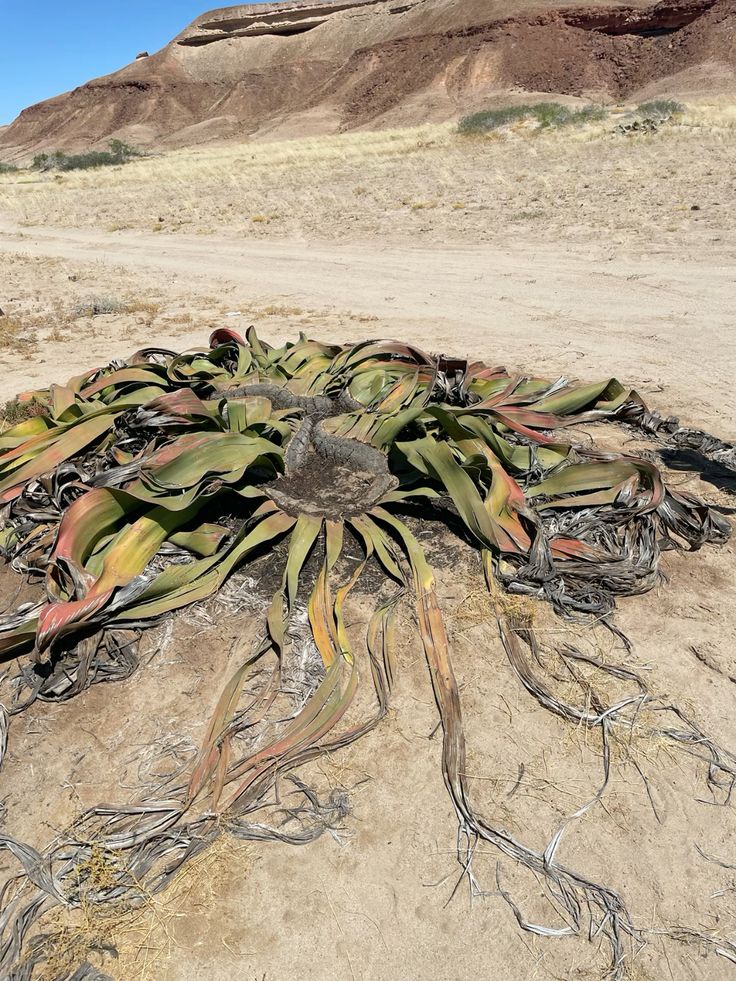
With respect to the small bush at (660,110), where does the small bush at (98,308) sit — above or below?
below

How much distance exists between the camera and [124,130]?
51656mm

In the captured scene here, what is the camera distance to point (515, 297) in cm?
821

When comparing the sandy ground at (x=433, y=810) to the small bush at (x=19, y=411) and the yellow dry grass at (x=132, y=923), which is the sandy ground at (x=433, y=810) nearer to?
the yellow dry grass at (x=132, y=923)

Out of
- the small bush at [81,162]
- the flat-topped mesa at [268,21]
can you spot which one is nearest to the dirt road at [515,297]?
the small bush at [81,162]

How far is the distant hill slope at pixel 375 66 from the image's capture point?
36312mm

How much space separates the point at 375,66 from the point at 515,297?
44.8m

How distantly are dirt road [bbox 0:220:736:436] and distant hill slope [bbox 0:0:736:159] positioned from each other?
2667cm

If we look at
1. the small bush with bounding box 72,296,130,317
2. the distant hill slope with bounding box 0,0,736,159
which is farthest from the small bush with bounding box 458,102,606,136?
the small bush with bounding box 72,296,130,317

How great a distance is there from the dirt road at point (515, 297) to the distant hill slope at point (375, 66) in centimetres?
2667

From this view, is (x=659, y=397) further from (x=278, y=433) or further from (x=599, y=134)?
(x=599, y=134)

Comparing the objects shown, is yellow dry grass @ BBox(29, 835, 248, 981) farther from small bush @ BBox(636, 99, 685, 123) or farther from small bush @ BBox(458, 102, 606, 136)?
small bush @ BBox(458, 102, 606, 136)

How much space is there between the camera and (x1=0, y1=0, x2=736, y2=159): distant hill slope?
3631 centimetres

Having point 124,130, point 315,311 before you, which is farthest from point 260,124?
point 315,311

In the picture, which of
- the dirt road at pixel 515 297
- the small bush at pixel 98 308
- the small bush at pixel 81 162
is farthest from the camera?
the small bush at pixel 81 162
